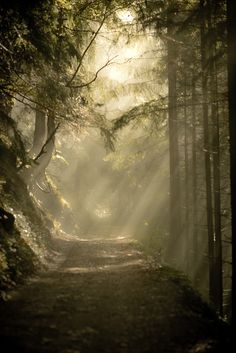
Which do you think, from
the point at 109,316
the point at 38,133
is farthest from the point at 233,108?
the point at 38,133

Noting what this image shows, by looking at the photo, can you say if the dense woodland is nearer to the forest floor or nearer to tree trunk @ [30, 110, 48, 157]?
tree trunk @ [30, 110, 48, 157]

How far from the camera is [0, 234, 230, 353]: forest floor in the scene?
5.48 meters

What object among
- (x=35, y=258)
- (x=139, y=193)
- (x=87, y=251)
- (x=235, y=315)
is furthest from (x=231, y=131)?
(x=139, y=193)

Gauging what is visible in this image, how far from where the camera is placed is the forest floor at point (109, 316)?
5480 millimetres

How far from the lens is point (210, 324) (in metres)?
6.61

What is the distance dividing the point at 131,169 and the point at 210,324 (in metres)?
29.0

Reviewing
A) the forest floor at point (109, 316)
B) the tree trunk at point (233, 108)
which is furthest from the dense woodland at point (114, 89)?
the forest floor at point (109, 316)

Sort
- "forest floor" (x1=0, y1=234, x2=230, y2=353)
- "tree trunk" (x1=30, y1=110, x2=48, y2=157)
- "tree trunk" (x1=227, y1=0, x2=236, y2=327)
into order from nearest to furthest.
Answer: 1. "forest floor" (x1=0, y1=234, x2=230, y2=353)
2. "tree trunk" (x1=227, y1=0, x2=236, y2=327)
3. "tree trunk" (x1=30, y1=110, x2=48, y2=157)

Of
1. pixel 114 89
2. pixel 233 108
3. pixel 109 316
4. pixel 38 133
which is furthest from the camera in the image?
pixel 38 133

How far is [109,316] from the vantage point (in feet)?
22.4

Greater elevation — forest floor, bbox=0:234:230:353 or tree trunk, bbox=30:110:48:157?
tree trunk, bbox=30:110:48:157

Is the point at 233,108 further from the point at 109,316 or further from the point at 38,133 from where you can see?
the point at 38,133

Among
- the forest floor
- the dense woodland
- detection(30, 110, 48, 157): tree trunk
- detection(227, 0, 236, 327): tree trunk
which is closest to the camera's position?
the forest floor

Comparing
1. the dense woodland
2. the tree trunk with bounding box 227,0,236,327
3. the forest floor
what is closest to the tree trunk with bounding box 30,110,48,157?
the dense woodland
